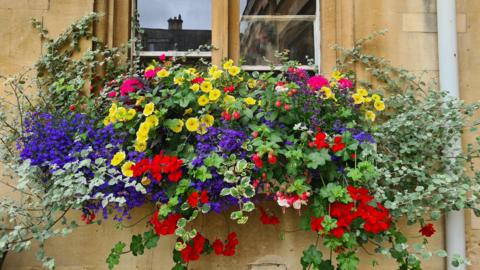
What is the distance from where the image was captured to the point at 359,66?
107 inches

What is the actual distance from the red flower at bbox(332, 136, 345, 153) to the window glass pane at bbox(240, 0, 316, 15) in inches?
47.7

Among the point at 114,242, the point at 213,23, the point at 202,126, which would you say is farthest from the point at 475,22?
the point at 114,242

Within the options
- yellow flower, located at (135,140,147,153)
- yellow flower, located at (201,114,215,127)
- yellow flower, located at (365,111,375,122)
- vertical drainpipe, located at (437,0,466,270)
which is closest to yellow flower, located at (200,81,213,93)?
yellow flower, located at (201,114,215,127)

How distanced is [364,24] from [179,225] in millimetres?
1695

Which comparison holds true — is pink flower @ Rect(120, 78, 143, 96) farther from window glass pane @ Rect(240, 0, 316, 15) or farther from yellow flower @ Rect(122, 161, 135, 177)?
window glass pane @ Rect(240, 0, 316, 15)

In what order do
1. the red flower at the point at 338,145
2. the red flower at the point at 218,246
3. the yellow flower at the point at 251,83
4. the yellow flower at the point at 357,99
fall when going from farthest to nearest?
the yellow flower at the point at 251,83 < the yellow flower at the point at 357,99 < the red flower at the point at 218,246 < the red flower at the point at 338,145

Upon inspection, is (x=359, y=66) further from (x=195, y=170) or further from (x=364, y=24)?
(x=195, y=170)

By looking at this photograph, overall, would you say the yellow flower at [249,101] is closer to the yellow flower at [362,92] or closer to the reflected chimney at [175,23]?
the yellow flower at [362,92]

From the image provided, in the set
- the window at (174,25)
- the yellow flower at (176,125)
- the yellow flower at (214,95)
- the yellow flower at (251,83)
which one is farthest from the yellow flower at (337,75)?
the yellow flower at (176,125)

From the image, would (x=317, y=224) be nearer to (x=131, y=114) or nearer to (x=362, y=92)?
(x=362, y=92)

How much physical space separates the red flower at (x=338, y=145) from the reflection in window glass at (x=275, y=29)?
37.2 inches

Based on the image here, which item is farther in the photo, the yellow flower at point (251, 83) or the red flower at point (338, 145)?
the yellow flower at point (251, 83)

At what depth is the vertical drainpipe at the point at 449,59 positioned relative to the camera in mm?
2502

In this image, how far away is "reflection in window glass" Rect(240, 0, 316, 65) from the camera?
2.97 m
